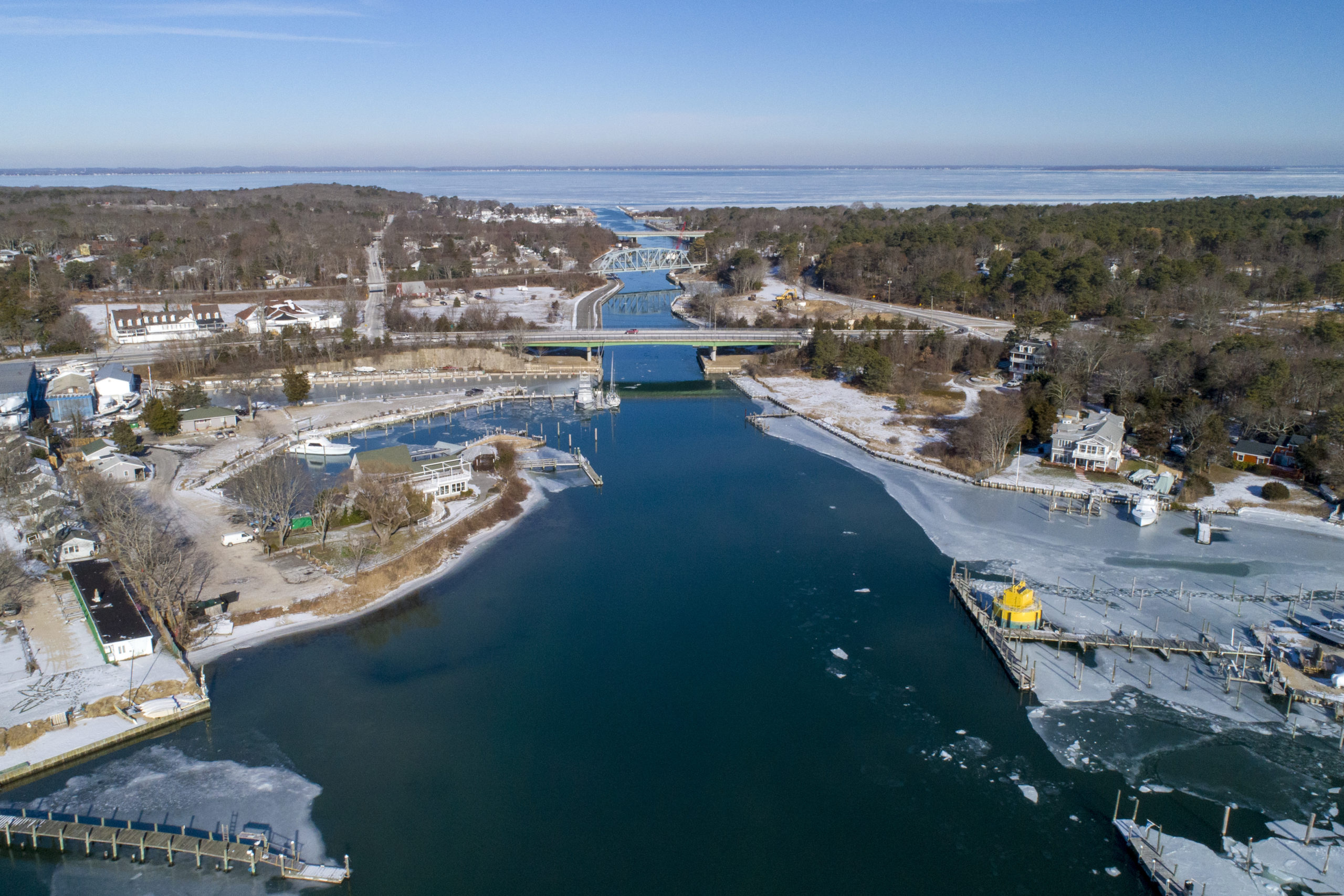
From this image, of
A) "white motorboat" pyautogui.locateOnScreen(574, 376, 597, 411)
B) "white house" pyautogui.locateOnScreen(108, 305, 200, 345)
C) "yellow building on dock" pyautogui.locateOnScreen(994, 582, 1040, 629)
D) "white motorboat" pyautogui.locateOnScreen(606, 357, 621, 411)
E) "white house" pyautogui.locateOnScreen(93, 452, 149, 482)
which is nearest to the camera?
"yellow building on dock" pyautogui.locateOnScreen(994, 582, 1040, 629)

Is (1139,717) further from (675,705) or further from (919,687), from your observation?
(675,705)

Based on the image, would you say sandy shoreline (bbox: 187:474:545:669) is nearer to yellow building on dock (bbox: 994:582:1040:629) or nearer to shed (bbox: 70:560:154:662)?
shed (bbox: 70:560:154:662)

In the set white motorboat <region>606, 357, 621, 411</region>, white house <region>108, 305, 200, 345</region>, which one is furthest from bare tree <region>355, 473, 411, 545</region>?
white house <region>108, 305, 200, 345</region>

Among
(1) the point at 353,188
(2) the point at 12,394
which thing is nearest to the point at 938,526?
(2) the point at 12,394

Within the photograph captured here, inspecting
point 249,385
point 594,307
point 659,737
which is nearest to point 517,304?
point 594,307

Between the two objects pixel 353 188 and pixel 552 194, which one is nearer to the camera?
pixel 353 188

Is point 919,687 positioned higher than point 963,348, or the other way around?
point 963,348
